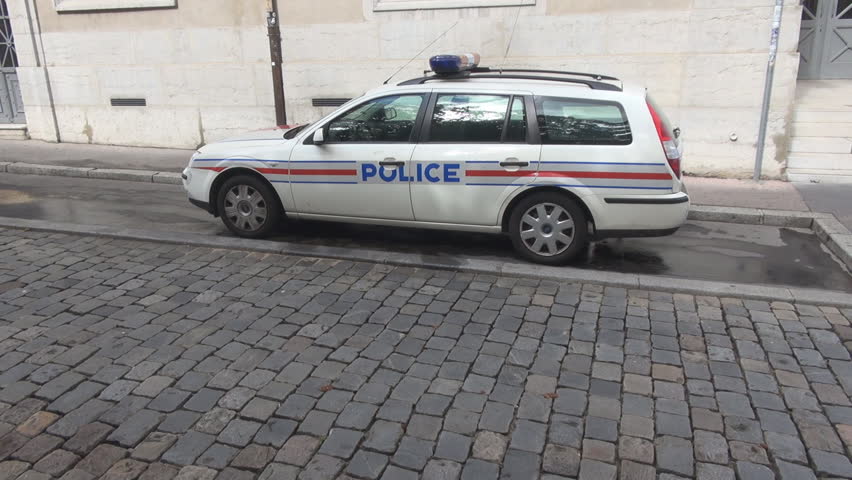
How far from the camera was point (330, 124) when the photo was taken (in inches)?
239

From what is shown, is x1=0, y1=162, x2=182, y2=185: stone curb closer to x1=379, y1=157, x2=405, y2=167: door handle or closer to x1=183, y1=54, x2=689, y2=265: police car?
x1=183, y1=54, x2=689, y2=265: police car

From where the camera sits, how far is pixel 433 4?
10.0 metres

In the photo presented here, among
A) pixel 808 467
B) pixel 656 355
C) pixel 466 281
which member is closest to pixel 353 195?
pixel 466 281

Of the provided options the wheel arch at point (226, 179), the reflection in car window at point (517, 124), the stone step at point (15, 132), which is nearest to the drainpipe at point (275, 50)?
the wheel arch at point (226, 179)

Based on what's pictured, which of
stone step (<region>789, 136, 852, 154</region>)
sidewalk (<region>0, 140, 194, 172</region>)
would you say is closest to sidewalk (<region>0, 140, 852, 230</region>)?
sidewalk (<region>0, 140, 194, 172</region>)

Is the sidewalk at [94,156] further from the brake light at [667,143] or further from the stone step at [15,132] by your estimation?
the brake light at [667,143]

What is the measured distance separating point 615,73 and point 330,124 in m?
5.11

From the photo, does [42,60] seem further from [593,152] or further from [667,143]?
[667,143]

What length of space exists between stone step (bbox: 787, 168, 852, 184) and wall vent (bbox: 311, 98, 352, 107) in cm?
672

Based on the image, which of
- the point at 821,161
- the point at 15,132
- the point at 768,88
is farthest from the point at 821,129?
the point at 15,132

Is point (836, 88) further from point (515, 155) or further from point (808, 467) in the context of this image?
point (808, 467)

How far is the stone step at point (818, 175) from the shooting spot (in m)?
8.78

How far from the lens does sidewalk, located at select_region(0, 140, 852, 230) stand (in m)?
7.72

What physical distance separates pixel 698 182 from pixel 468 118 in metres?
4.71
